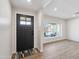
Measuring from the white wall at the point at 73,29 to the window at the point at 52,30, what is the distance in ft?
3.58

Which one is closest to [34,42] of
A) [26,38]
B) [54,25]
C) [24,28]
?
[26,38]

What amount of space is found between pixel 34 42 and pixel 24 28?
43.9 inches

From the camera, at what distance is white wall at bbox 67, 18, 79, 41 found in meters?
5.92

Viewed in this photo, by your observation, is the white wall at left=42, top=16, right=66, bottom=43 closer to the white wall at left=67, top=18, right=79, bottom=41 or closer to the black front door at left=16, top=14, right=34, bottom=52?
the white wall at left=67, top=18, right=79, bottom=41

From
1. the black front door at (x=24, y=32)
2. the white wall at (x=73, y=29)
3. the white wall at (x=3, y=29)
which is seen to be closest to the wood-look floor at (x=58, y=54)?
the black front door at (x=24, y=32)

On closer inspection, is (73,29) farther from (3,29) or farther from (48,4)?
(3,29)

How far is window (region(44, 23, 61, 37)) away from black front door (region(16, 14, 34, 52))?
7.69 ft

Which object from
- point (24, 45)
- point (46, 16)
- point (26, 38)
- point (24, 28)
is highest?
point (46, 16)

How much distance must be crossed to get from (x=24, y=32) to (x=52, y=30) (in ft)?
12.1

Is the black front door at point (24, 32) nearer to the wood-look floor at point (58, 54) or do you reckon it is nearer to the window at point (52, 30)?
the wood-look floor at point (58, 54)

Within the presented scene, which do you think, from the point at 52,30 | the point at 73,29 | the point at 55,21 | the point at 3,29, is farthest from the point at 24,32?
the point at 73,29

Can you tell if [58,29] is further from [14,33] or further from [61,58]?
[14,33]

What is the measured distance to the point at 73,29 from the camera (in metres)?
6.28

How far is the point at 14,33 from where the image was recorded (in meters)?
3.15
